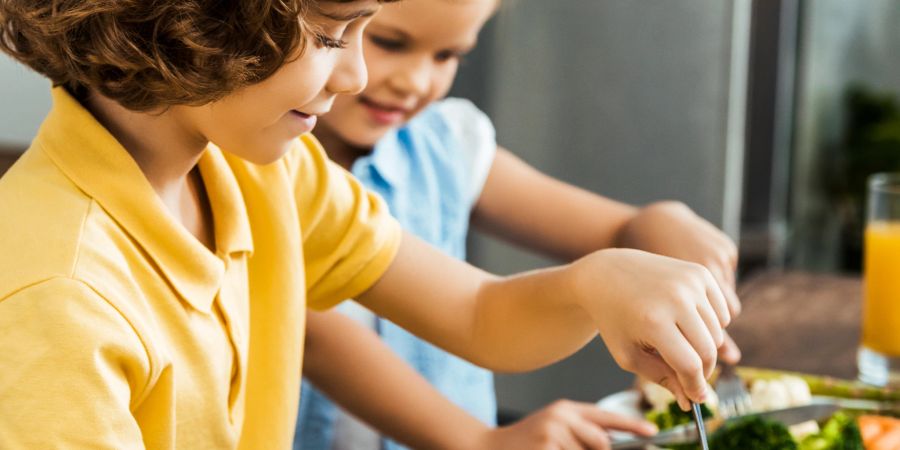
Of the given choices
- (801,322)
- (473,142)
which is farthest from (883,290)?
(473,142)

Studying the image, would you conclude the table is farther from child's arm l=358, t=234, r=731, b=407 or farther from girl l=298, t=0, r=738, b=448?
child's arm l=358, t=234, r=731, b=407

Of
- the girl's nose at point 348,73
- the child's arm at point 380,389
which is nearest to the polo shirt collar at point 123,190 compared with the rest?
the girl's nose at point 348,73

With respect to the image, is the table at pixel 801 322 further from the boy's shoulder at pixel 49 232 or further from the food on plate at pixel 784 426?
the boy's shoulder at pixel 49 232

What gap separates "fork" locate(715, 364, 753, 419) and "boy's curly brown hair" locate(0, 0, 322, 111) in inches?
26.0

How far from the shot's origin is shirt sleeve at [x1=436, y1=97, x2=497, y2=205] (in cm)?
151

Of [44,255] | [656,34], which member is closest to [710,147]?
[656,34]

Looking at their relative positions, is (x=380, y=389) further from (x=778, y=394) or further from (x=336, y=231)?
(x=778, y=394)

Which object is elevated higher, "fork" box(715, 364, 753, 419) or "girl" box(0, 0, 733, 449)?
"girl" box(0, 0, 733, 449)

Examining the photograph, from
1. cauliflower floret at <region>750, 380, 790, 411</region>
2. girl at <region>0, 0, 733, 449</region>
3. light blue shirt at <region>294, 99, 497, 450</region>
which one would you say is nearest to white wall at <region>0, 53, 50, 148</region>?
light blue shirt at <region>294, 99, 497, 450</region>

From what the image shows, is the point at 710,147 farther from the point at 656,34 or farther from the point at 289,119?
the point at 289,119

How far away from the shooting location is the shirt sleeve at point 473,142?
1509 millimetres

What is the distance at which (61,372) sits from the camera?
606 mm

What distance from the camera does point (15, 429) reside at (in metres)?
0.59

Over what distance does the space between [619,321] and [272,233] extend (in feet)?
1.02
